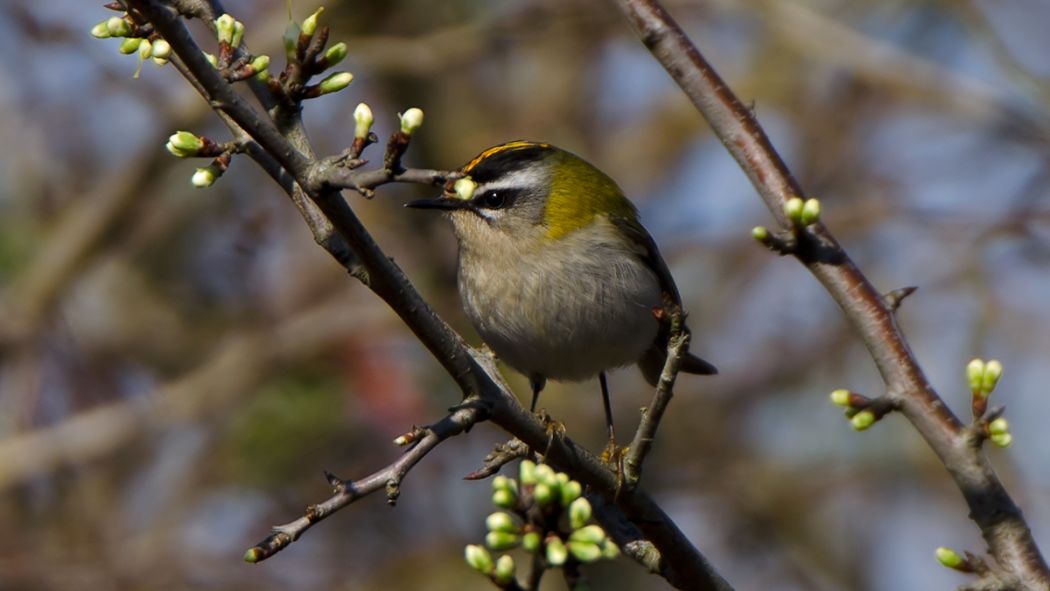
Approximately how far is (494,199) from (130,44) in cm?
262

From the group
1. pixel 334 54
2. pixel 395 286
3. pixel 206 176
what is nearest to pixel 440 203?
pixel 334 54

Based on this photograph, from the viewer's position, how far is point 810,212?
279cm

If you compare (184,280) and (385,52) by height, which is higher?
(385,52)

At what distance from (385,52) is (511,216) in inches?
103

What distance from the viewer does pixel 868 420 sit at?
8.80 feet

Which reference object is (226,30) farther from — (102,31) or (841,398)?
(841,398)

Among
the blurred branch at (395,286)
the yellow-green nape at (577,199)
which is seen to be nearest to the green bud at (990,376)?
the blurred branch at (395,286)

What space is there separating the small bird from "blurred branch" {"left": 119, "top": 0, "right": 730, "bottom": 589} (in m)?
1.38

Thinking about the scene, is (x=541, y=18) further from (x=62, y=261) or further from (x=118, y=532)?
(x=118, y=532)

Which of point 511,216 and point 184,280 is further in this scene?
point 184,280

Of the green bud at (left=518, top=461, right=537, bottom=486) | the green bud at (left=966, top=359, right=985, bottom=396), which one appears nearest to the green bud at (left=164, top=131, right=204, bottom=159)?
the green bud at (left=518, top=461, right=537, bottom=486)

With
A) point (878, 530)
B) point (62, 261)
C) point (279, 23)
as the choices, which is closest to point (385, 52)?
point (279, 23)

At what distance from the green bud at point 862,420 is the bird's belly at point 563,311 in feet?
6.82

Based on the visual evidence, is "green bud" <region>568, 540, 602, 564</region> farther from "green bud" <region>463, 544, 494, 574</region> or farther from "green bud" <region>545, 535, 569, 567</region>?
"green bud" <region>463, 544, 494, 574</region>
